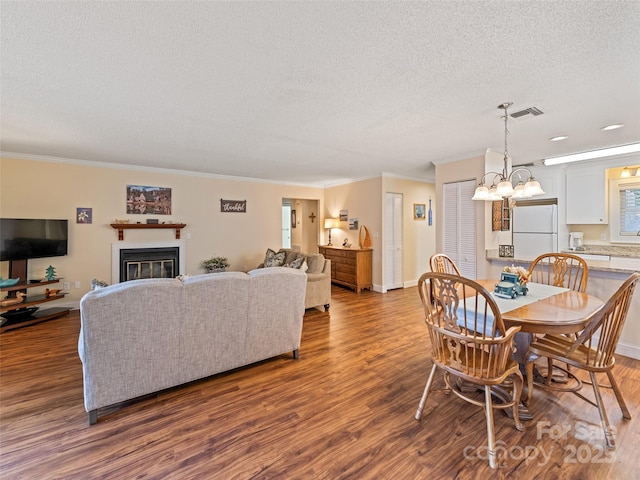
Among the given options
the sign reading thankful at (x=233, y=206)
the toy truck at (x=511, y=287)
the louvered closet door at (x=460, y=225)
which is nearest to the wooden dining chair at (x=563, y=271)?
the toy truck at (x=511, y=287)

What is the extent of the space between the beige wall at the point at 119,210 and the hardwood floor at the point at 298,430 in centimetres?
221

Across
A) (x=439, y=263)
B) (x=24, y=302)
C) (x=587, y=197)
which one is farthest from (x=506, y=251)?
(x=24, y=302)

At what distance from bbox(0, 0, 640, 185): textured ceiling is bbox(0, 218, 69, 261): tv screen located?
109cm

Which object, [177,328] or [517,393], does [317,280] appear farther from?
[517,393]

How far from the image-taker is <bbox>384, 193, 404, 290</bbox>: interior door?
19.0 feet

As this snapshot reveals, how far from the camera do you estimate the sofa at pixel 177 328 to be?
1.88 metres

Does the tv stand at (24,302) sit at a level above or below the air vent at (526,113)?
below

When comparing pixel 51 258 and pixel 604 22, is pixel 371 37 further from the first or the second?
pixel 51 258

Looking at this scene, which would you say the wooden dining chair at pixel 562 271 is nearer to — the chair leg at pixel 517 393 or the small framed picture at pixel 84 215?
the chair leg at pixel 517 393

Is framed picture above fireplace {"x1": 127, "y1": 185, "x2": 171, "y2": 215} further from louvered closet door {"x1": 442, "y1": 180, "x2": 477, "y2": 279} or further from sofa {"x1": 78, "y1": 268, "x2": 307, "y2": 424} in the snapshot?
louvered closet door {"x1": 442, "y1": 180, "x2": 477, "y2": 279}

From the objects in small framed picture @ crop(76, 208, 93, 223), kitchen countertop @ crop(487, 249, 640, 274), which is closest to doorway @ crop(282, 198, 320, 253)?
small framed picture @ crop(76, 208, 93, 223)

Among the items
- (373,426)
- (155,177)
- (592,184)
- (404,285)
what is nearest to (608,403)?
(373,426)

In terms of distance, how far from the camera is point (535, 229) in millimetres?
4695

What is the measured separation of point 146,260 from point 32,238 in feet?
4.94
